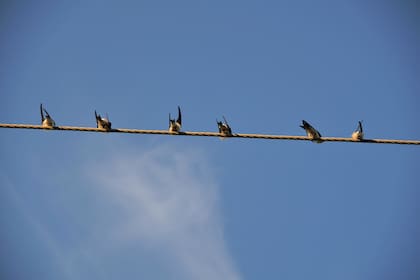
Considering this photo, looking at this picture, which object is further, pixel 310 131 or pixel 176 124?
pixel 176 124

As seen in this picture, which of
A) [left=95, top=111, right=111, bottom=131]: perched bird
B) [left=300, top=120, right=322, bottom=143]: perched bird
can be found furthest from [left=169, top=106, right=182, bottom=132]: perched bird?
[left=300, top=120, right=322, bottom=143]: perched bird

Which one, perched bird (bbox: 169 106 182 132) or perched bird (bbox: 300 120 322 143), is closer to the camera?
perched bird (bbox: 300 120 322 143)

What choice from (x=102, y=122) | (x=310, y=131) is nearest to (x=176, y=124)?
(x=102, y=122)

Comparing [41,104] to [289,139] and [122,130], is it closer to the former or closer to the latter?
[122,130]

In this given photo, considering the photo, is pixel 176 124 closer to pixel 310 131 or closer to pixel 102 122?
pixel 102 122

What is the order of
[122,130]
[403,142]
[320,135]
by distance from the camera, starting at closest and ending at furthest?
[403,142]
[122,130]
[320,135]

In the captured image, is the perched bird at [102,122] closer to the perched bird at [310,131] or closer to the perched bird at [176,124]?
the perched bird at [176,124]

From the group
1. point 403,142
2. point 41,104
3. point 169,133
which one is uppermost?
point 41,104

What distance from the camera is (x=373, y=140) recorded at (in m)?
15.8

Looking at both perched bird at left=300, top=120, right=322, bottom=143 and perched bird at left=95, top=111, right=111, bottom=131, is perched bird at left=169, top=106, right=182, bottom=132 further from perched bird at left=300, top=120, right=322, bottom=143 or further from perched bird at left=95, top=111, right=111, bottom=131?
perched bird at left=300, top=120, right=322, bottom=143

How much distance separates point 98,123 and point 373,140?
8126 millimetres

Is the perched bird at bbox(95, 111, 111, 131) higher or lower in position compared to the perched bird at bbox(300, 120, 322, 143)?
higher

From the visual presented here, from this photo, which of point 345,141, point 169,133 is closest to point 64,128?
point 169,133

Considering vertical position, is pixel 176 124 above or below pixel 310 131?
above
